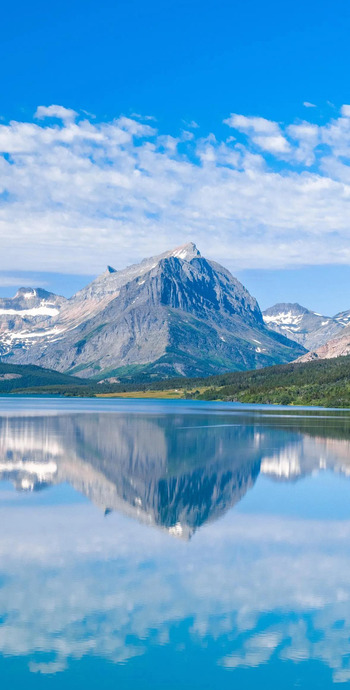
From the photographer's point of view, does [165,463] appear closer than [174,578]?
No

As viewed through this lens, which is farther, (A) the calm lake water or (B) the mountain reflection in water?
(B) the mountain reflection in water

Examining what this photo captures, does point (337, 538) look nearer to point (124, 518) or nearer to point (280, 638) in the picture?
point (124, 518)

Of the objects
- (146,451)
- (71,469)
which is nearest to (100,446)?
(146,451)

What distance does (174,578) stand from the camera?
3322cm

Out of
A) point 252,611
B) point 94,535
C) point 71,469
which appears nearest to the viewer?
point 252,611

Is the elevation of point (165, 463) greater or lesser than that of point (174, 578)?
greater

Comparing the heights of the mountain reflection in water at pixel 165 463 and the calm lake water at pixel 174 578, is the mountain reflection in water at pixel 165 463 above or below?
above

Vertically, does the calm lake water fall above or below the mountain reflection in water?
below

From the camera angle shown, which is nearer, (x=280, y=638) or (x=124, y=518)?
(x=280, y=638)

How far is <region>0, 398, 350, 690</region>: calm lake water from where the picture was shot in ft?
77.3

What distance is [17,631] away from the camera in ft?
85.8

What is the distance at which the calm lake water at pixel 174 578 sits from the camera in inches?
927

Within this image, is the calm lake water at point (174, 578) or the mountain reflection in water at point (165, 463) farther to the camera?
the mountain reflection in water at point (165, 463)

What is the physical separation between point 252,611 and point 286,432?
9805 centimetres
